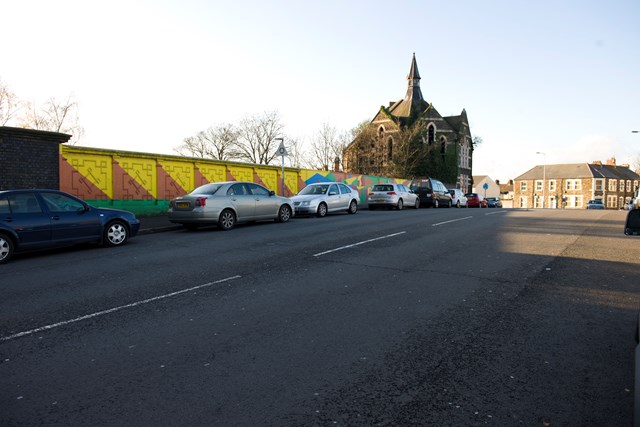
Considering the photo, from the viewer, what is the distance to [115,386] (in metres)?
3.30

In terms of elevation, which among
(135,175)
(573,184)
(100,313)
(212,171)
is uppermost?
(573,184)

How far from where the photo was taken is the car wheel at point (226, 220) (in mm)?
13539

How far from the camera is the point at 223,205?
13570 mm

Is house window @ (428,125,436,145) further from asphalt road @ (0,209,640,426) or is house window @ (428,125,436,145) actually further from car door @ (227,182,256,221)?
asphalt road @ (0,209,640,426)

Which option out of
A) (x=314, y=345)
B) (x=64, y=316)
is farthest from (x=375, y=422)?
(x=64, y=316)

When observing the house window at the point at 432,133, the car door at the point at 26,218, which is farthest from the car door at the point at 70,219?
the house window at the point at 432,133

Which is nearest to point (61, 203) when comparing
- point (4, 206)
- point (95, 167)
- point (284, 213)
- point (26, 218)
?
point (26, 218)

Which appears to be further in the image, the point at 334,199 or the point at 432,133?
the point at 432,133

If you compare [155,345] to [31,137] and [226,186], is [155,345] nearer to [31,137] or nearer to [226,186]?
[226,186]

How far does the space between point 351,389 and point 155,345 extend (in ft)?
6.50

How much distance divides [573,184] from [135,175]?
78883 millimetres

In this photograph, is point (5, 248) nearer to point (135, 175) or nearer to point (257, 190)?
point (257, 190)

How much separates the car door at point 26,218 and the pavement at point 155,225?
3721mm

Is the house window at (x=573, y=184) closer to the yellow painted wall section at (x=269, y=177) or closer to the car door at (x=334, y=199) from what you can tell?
the yellow painted wall section at (x=269, y=177)
